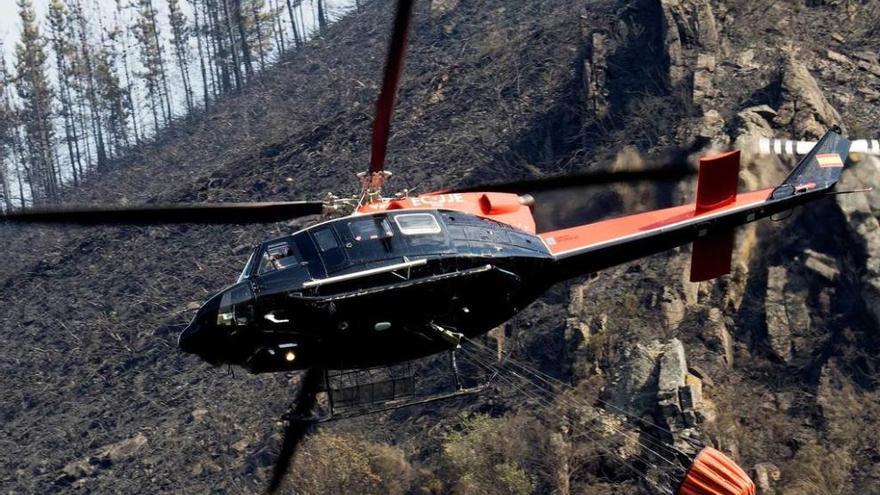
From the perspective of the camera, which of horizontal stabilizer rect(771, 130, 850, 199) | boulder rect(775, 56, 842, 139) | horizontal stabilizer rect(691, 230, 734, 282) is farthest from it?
boulder rect(775, 56, 842, 139)

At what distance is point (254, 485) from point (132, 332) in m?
11.6

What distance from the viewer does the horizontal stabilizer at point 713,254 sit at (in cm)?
2608

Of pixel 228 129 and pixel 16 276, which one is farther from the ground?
pixel 228 129

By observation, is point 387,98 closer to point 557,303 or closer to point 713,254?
point 713,254

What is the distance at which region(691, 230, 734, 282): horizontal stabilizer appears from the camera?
2608cm

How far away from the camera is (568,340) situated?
37.4 meters

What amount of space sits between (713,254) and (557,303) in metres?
Result: 14.0

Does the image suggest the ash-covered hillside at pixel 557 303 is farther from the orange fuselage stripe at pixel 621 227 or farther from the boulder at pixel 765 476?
the orange fuselage stripe at pixel 621 227

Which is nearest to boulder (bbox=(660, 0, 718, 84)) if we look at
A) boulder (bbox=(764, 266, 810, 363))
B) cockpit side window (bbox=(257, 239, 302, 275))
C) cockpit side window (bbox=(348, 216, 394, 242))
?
boulder (bbox=(764, 266, 810, 363))

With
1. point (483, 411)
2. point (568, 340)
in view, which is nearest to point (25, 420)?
point (483, 411)

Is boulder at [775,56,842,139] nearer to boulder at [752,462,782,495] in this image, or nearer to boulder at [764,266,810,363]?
boulder at [764,266,810,363]

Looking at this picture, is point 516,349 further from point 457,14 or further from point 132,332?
point 457,14

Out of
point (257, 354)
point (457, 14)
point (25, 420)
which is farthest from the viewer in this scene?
point (457, 14)

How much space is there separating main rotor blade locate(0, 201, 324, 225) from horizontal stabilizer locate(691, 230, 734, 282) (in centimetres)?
915
